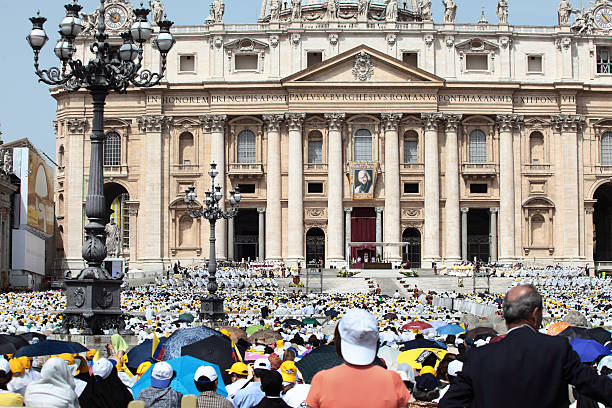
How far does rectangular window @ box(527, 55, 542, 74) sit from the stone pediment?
8.69m

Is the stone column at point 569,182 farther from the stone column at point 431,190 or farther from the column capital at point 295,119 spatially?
the column capital at point 295,119

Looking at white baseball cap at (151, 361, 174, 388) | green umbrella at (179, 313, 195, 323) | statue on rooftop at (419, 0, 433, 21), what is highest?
statue on rooftop at (419, 0, 433, 21)

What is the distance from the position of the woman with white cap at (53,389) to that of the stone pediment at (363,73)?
7032cm

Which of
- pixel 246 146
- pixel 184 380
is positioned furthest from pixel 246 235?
pixel 184 380

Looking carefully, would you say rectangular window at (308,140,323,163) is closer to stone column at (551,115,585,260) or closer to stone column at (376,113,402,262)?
stone column at (376,113,402,262)

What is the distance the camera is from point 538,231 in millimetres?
81000

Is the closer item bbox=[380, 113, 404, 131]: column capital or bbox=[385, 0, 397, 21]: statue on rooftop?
bbox=[380, 113, 404, 131]: column capital

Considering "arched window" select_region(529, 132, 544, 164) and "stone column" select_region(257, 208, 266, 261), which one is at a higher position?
"arched window" select_region(529, 132, 544, 164)

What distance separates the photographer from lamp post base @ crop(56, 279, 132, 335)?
23047mm

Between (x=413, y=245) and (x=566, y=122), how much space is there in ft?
54.6

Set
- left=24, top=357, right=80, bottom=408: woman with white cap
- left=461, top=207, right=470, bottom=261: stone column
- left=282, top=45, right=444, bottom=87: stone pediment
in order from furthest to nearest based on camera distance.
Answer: left=461, top=207, right=470, bottom=261: stone column → left=282, top=45, right=444, bottom=87: stone pediment → left=24, top=357, right=80, bottom=408: woman with white cap

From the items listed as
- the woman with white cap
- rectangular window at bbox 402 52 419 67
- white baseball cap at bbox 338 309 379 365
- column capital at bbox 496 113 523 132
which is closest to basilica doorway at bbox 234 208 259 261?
rectangular window at bbox 402 52 419 67

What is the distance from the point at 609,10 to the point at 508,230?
22415mm

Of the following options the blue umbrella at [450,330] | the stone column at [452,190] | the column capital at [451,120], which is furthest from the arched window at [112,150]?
the blue umbrella at [450,330]
